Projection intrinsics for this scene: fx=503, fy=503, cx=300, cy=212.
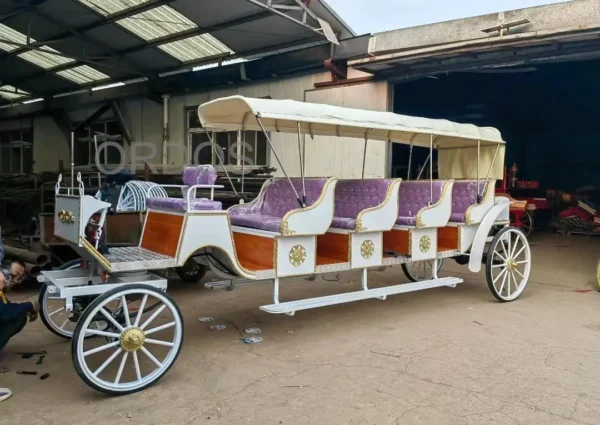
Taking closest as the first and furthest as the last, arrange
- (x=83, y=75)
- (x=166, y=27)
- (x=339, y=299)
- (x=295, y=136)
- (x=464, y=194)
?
1. (x=339, y=299)
2. (x=464, y=194)
3. (x=166, y=27)
4. (x=295, y=136)
5. (x=83, y=75)

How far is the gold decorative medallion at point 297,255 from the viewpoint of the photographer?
3.93m

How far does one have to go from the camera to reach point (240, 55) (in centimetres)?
952

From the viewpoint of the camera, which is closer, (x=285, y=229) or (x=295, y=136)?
(x=285, y=229)

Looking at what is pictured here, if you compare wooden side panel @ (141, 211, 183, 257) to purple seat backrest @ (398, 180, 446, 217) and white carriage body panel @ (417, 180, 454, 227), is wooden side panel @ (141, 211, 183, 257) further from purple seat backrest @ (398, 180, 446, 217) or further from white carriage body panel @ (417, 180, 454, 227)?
purple seat backrest @ (398, 180, 446, 217)

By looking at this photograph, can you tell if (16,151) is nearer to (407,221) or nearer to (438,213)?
(407,221)

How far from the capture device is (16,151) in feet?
53.7

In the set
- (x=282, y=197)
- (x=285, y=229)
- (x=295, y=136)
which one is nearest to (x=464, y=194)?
(x=282, y=197)

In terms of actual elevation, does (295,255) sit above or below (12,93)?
below

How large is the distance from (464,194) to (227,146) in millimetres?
6048

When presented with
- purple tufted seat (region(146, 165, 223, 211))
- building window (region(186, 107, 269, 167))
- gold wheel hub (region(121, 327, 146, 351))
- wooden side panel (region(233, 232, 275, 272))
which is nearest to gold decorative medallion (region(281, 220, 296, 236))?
wooden side panel (region(233, 232, 275, 272))

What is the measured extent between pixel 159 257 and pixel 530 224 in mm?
9896

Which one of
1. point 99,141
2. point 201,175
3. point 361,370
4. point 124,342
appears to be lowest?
point 361,370

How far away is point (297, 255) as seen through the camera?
156 inches

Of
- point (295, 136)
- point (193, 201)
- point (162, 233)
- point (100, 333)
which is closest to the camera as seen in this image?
point (100, 333)
